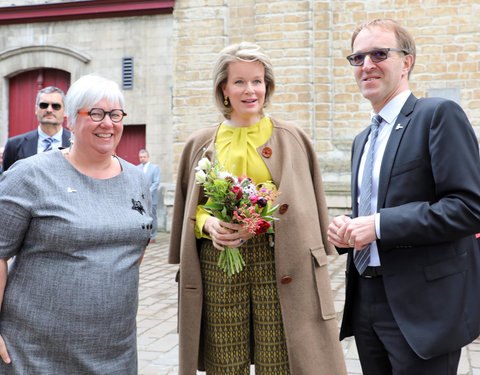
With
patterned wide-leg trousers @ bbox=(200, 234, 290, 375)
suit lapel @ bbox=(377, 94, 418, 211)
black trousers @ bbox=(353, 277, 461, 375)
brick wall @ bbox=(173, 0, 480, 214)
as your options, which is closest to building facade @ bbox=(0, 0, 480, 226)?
brick wall @ bbox=(173, 0, 480, 214)

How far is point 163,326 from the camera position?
509cm

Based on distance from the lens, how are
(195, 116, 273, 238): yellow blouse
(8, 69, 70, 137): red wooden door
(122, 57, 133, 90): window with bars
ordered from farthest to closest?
(8, 69, 70, 137): red wooden door, (122, 57, 133, 90): window with bars, (195, 116, 273, 238): yellow blouse

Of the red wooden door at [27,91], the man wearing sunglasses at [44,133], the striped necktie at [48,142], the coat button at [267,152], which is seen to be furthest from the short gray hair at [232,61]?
the red wooden door at [27,91]

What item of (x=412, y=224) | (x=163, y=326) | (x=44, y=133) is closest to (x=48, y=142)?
(x=44, y=133)

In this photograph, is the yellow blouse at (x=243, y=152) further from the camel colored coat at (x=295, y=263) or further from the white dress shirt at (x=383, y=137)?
the white dress shirt at (x=383, y=137)

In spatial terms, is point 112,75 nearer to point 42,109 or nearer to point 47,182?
point 42,109

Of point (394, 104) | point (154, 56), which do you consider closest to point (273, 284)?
point (394, 104)

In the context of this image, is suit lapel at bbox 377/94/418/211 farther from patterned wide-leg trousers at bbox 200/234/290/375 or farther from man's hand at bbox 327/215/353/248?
patterned wide-leg trousers at bbox 200/234/290/375

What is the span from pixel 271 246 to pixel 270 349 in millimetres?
524

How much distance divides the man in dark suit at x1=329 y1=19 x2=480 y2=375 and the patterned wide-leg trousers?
52 cm

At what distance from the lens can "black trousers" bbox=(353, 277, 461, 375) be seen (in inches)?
76.9

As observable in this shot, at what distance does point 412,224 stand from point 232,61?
1.29m

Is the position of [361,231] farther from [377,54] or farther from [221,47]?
[221,47]

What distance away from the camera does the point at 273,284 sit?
255cm
